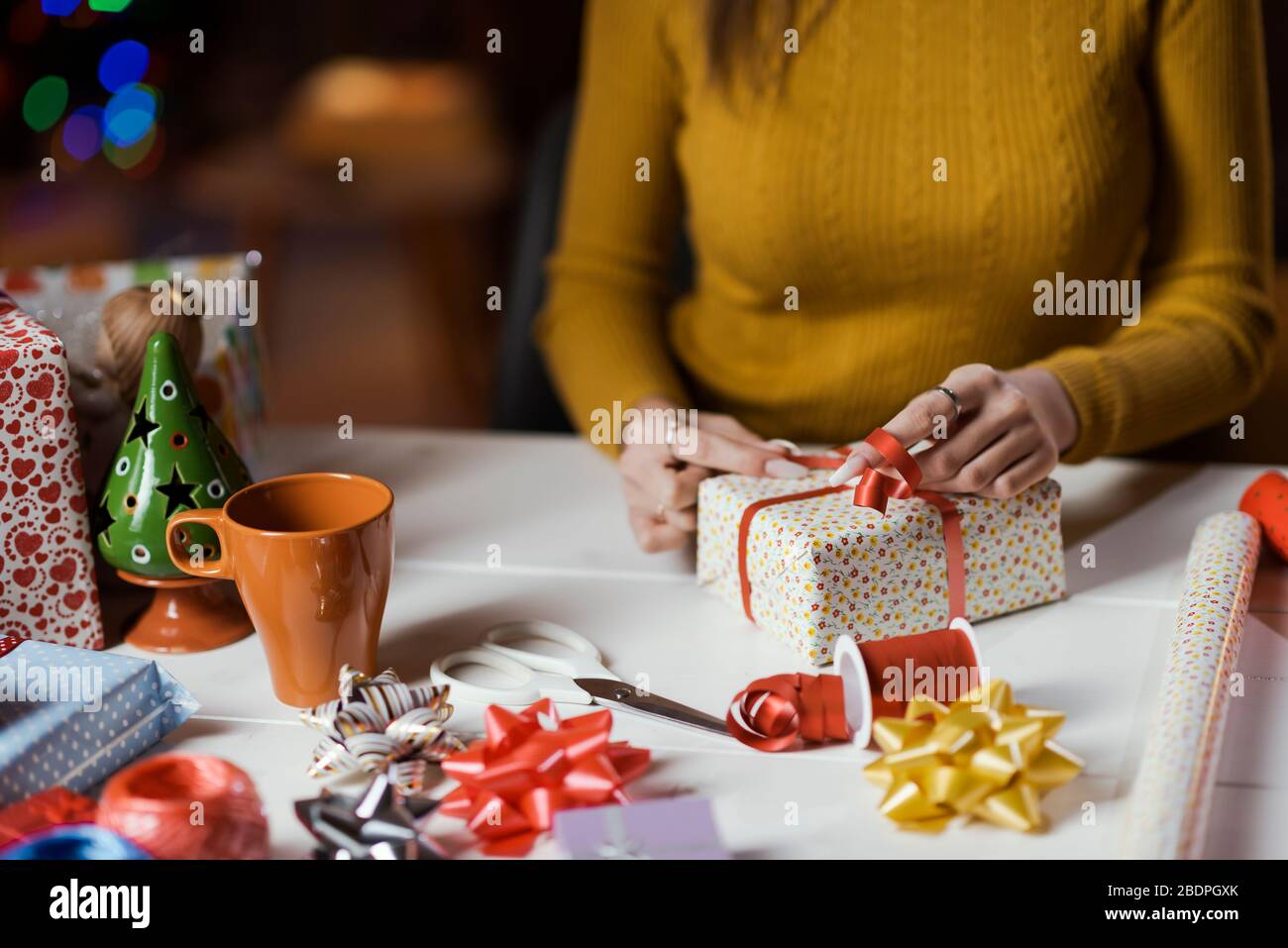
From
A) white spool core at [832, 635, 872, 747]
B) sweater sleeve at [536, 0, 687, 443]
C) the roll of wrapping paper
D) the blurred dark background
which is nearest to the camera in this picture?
the roll of wrapping paper

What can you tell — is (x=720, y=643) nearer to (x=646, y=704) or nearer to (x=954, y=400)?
(x=646, y=704)

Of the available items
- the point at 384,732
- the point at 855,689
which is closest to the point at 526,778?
the point at 384,732

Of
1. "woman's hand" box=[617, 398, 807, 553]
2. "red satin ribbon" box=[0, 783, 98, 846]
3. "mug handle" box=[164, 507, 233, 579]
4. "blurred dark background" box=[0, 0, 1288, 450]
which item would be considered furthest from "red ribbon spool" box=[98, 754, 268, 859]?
"blurred dark background" box=[0, 0, 1288, 450]

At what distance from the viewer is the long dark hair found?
1.08 metres

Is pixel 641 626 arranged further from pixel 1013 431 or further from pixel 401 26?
pixel 401 26

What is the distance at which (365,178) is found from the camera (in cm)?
313

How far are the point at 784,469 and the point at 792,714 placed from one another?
0.69 ft

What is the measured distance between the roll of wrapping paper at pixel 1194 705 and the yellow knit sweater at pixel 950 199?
20 centimetres

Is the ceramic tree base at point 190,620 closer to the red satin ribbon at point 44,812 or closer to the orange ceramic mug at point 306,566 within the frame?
the orange ceramic mug at point 306,566

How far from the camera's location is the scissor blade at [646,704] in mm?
667

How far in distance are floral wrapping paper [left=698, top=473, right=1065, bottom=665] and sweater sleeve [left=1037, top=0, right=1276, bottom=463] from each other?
0.19m

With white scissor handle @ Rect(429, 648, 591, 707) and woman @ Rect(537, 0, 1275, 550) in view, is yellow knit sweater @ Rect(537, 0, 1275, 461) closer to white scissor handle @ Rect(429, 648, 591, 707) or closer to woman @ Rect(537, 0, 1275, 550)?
woman @ Rect(537, 0, 1275, 550)

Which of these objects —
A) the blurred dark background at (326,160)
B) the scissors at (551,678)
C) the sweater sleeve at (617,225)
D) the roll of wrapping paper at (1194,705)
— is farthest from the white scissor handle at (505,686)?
the blurred dark background at (326,160)
